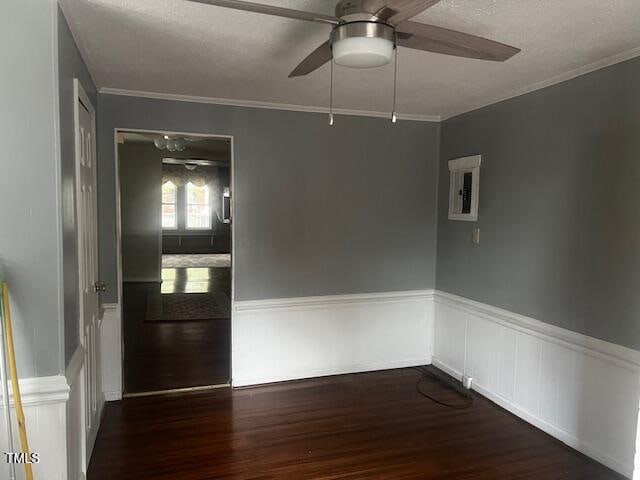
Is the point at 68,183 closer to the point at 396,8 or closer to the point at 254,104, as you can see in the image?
the point at 396,8

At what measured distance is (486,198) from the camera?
133 inches

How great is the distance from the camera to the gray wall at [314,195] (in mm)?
3287

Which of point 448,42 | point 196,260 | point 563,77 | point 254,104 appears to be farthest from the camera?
point 196,260

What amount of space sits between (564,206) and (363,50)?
74.3 inches

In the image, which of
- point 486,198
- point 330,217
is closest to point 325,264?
point 330,217

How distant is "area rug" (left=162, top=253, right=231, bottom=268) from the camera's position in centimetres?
1015

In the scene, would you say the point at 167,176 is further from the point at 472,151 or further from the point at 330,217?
the point at 472,151

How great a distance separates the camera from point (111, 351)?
10.7 feet

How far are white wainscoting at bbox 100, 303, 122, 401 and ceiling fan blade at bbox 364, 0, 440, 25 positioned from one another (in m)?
2.75

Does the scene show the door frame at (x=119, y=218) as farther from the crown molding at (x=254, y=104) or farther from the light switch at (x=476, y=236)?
the light switch at (x=476, y=236)

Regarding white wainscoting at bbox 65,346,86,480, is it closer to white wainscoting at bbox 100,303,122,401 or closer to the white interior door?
the white interior door

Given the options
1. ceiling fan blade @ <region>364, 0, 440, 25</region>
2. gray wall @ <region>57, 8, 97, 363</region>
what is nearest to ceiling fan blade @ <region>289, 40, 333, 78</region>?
ceiling fan blade @ <region>364, 0, 440, 25</region>

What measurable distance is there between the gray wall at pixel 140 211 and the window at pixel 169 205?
129 inches

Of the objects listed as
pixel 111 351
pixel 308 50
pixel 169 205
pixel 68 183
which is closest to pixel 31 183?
pixel 68 183
